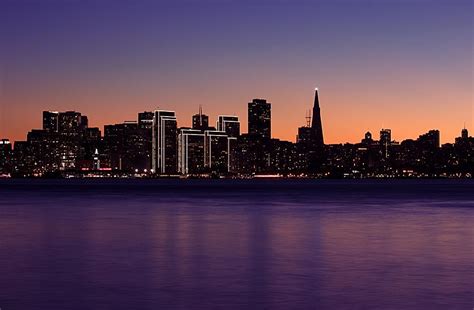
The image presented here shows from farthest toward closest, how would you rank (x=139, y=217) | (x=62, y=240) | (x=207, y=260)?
(x=139, y=217), (x=62, y=240), (x=207, y=260)

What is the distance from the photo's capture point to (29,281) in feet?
85.8

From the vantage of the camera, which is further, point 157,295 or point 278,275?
point 278,275

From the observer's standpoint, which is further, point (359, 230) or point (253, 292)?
point (359, 230)

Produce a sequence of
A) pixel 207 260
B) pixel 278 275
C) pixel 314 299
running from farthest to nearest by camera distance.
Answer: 1. pixel 207 260
2. pixel 278 275
3. pixel 314 299

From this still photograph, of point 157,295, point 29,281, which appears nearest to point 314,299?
point 157,295

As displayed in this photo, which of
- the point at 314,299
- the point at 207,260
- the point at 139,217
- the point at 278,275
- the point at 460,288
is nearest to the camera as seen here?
the point at 314,299

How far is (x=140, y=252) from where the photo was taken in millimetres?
35750

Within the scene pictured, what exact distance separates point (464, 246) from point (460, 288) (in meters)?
14.9

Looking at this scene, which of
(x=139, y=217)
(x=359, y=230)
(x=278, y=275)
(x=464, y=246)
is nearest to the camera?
(x=278, y=275)

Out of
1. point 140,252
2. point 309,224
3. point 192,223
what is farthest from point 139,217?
point 140,252

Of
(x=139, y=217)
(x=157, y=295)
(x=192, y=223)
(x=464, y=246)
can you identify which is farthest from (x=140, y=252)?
(x=139, y=217)

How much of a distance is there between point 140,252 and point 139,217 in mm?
29593

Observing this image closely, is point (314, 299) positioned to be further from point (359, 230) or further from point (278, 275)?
point (359, 230)

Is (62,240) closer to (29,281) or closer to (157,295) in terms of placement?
(29,281)
